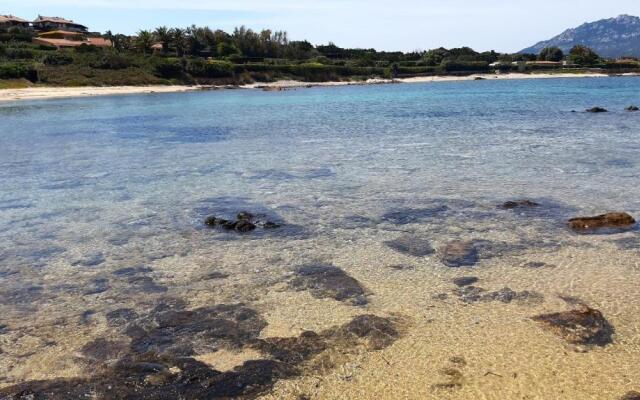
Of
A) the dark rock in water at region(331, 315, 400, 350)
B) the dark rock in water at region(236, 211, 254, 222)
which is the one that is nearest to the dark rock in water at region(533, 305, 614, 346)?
the dark rock in water at region(331, 315, 400, 350)

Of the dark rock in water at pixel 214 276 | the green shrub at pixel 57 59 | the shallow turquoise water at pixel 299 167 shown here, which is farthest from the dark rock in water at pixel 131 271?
the green shrub at pixel 57 59

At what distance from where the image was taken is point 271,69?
13700 centimetres

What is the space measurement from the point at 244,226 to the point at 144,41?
128253mm

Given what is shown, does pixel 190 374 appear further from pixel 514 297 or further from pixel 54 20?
pixel 54 20

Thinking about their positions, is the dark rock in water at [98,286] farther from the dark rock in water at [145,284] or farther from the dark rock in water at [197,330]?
the dark rock in water at [197,330]

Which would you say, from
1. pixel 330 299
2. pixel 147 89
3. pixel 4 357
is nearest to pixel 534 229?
pixel 330 299

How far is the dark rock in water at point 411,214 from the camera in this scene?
50.0ft

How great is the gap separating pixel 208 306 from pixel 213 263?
2.40m

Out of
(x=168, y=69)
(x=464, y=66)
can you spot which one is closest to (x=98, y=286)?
(x=168, y=69)

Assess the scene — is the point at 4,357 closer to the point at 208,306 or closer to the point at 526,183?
the point at 208,306

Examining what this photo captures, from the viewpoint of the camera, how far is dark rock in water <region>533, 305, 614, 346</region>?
8.37 metres

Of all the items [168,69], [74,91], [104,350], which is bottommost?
[104,350]

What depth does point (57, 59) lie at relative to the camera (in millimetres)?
100438

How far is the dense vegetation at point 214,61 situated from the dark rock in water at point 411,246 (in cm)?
8722
